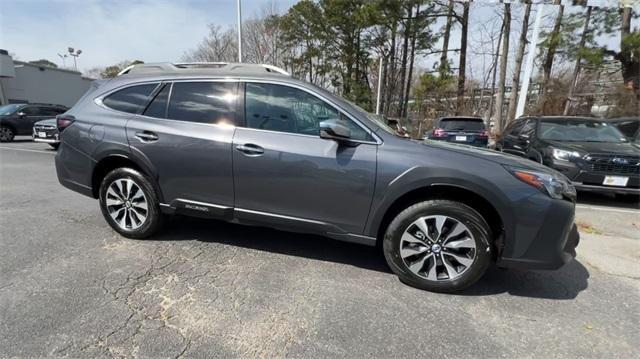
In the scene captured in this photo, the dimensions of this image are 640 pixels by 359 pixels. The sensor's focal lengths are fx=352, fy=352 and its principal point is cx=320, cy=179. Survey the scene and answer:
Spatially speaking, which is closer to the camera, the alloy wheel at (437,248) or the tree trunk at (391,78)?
the alloy wheel at (437,248)

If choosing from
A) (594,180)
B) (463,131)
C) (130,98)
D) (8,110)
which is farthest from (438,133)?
(8,110)

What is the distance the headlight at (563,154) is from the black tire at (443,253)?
4362mm

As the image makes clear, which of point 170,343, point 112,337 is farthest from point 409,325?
point 112,337

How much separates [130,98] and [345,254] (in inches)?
109

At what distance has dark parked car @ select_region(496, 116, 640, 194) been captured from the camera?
580 cm

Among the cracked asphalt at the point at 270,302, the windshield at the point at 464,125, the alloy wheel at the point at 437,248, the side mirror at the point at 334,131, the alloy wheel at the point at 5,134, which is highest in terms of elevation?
the windshield at the point at 464,125

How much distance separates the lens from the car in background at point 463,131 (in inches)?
393

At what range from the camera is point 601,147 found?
20.2 feet

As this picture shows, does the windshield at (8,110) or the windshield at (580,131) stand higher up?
the windshield at (8,110)

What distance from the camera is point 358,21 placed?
24016 millimetres

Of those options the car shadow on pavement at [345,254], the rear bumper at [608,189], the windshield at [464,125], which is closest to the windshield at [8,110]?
the car shadow on pavement at [345,254]

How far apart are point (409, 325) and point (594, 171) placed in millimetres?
5263

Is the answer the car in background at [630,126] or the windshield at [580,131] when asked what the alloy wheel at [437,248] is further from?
the car in background at [630,126]

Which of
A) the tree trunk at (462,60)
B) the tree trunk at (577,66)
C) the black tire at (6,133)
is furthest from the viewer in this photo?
the tree trunk at (462,60)
